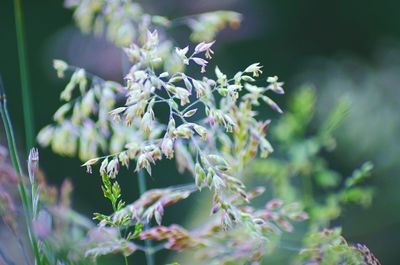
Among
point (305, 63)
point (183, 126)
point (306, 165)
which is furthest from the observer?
point (305, 63)

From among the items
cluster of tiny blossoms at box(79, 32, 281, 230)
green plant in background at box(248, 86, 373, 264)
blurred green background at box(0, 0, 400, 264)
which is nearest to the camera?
cluster of tiny blossoms at box(79, 32, 281, 230)

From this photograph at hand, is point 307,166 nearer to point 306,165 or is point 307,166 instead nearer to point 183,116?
point 306,165

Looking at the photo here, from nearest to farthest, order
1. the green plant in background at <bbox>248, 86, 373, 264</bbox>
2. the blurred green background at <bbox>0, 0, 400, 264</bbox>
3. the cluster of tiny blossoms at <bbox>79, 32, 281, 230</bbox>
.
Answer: the cluster of tiny blossoms at <bbox>79, 32, 281, 230</bbox>, the green plant in background at <bbox>248, 86, 373, 264</bbox>, the blurred green background at <bbox>0, 0, 400, 264</bbox>

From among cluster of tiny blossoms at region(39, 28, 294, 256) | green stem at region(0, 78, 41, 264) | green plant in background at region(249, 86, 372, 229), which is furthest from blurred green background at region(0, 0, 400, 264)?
green stem at region(0, 78, 41, 264)

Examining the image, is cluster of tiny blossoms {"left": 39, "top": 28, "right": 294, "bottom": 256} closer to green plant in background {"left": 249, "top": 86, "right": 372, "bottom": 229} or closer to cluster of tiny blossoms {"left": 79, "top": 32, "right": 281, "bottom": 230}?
cluster of tiny blossoms {"left": 79, "top": 32, "right": 281, "bottom": 230}

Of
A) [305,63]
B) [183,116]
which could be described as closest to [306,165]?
[183,116]

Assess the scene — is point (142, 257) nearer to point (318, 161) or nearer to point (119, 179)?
point (119, 179)

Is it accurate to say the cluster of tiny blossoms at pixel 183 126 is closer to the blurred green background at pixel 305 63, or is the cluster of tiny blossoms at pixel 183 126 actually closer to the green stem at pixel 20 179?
the green stem at pixel 20 179

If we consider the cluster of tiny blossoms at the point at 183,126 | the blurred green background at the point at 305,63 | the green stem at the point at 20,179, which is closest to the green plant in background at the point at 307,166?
the cluster of tiny blossoms at the point at 183,126
